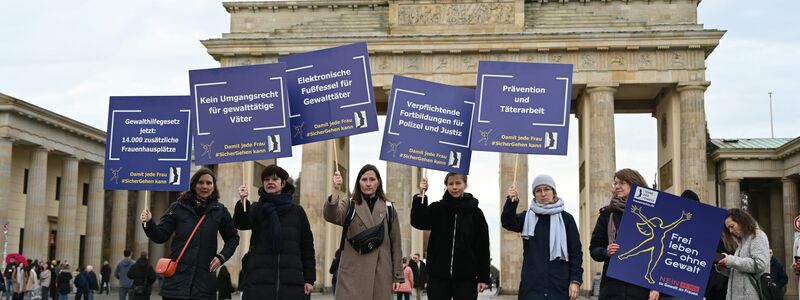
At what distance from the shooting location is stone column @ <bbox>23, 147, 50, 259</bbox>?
158 ft

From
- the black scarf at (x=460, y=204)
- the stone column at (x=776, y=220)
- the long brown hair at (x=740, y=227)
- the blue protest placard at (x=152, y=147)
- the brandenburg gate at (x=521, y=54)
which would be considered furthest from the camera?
the stone column at (x=776, y=220)

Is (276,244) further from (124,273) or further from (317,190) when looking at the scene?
(317,190)

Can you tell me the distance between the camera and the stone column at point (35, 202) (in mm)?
48250

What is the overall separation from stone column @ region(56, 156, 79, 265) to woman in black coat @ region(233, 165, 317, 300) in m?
43.2

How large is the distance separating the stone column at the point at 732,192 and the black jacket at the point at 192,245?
41328mm

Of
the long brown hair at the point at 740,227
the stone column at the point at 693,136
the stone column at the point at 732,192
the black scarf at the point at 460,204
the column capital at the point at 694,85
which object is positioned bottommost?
the long brown hair at the point at 740,227

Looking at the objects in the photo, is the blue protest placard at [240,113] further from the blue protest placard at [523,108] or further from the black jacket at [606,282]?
the black jacket at [606,282]

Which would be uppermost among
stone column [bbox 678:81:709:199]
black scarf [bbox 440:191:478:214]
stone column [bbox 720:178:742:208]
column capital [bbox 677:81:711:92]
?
column capital [bbox 677:81:711:92]

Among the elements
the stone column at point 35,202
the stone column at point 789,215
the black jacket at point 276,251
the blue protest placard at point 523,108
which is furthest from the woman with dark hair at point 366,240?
the stone column at point 35,202

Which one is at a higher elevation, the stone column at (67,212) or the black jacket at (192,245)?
the stone column at (67,212)

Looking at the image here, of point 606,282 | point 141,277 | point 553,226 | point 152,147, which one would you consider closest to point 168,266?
point 152,147

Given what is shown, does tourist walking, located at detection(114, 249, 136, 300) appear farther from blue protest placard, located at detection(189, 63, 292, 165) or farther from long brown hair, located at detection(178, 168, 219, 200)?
long brown hair, located at detection(178, 168, 219, 200)

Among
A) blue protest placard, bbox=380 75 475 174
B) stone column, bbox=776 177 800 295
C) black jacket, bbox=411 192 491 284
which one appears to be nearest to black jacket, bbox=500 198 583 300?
black jacket, bbox=411 192 491 284

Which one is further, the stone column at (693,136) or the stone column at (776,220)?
the stone column at (776,220)
